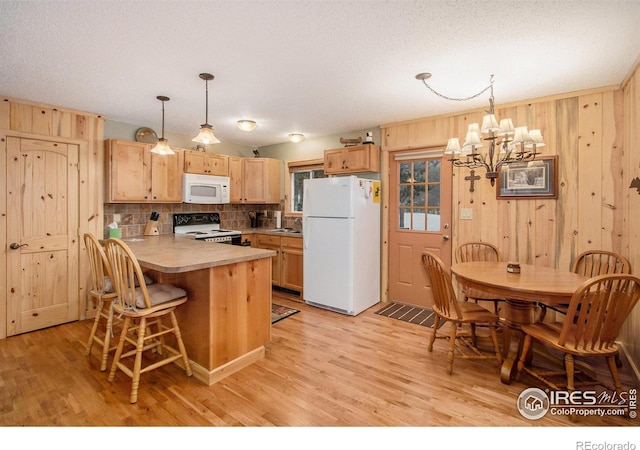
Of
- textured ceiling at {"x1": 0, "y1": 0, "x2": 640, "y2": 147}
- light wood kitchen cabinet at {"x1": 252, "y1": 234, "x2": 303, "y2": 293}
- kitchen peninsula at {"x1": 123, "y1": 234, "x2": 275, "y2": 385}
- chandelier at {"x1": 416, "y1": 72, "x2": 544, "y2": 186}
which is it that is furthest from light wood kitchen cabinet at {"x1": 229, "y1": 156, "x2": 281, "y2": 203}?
chandelier at {"x1": 416, "y1": 72, "x2": 544, "y2": 186}

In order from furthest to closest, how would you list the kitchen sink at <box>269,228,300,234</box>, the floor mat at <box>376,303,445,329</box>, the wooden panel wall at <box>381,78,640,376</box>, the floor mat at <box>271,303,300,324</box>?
1. the kitchen sink at <box>269,228,300,234</box>
2. the floor mat at <box>271,303,300,324</box>
3. the floor mat at <box>376,303,445,329</box>
4. the wooden panel wall at <box>381,78,640,376</box>

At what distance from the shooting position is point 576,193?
117 inches

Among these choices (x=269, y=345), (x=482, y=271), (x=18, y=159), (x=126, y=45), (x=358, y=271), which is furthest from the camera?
(x=358, y=271)

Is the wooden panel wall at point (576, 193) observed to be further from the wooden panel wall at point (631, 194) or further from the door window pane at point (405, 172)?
the door window pane at point (405, 172)

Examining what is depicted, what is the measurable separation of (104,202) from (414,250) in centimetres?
370

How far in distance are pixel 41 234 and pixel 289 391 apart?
303 cm

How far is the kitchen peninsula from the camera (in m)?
2.23

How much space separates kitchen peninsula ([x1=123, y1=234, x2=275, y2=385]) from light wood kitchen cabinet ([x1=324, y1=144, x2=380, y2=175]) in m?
1.98

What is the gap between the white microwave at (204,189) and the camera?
4270 mm

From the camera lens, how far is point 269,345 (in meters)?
2.87

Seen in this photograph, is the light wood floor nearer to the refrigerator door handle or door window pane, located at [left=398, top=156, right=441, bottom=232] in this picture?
the refrigerator door handle

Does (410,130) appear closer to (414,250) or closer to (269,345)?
(414,250)

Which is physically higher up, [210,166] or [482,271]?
[210,166]

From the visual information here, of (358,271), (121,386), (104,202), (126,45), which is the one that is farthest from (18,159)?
(358,271)
